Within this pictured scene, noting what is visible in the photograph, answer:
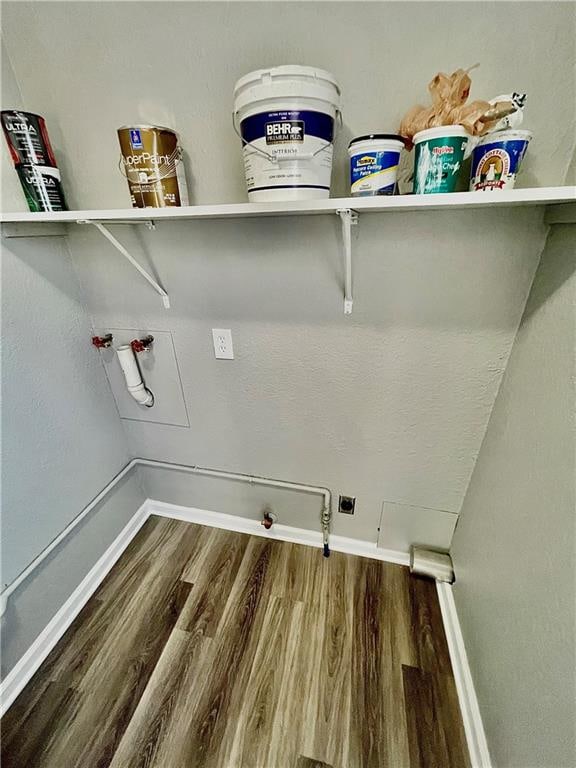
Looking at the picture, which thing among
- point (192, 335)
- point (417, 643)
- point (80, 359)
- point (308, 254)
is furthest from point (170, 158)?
point (417, 643)

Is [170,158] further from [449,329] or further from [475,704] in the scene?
[475,704]

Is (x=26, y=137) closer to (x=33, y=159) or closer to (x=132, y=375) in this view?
(x=33, y=159)

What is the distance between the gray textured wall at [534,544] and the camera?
669 millimetres

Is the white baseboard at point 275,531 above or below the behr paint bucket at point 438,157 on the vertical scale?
below

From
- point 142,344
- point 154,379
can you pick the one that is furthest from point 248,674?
point 142,344

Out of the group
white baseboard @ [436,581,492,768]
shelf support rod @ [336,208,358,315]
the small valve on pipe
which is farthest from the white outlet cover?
white baseboard @ [436,581,492,768]

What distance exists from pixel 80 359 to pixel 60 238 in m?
0.46

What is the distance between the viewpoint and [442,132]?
2.17ft

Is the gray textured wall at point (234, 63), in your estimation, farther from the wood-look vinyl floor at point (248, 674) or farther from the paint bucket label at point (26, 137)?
the wood-look vinyl floor at point (248, 674)

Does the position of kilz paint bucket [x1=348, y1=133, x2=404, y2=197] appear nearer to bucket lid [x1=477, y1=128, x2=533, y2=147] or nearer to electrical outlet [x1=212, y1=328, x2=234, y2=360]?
bucket lid [x1=477, y1=128, x2=533, y2=147]

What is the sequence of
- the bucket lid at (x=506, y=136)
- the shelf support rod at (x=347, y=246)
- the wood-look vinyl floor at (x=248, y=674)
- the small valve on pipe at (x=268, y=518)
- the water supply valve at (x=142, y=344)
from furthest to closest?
1. the small valve on pipe at (x=268, y=518)
2. the water supply valve at (x=142, y=344)
3. the wood-look vinyl floor at (x=248, y=674)
4. the shelf support rod at (x=347, y=246)
5. the bucket lid at (x=506, y=136)

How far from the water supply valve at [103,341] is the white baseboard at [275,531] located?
36.0 inches

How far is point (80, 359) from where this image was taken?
4.35 feet

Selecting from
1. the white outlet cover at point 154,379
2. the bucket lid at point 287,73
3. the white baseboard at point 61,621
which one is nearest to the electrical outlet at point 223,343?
the white outlet cover at point 154,379
